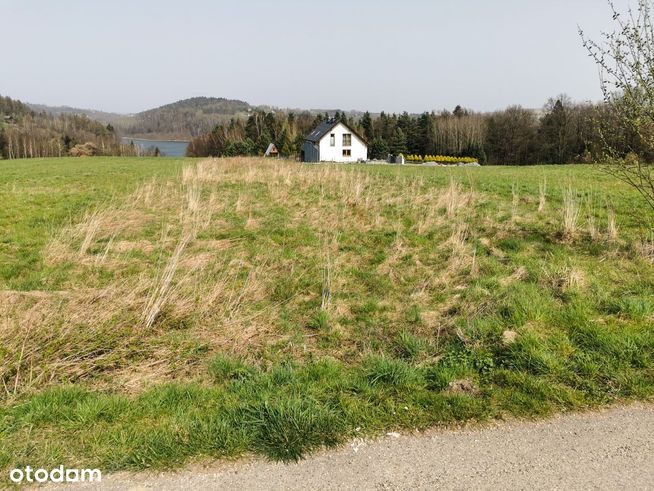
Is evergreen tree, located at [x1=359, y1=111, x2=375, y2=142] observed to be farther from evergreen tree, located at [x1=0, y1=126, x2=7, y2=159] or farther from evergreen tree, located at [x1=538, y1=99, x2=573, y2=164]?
evergreen tree, located at [x1=0, y1=126, x2=7, y2=159]

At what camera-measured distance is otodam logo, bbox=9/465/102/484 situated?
2.86 meters

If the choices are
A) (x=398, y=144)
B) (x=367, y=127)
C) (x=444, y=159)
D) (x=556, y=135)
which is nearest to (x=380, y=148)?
(x=398, y=144)

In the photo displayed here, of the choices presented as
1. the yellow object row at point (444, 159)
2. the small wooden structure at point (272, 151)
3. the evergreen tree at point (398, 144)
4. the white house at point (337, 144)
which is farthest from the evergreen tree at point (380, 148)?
the small wooden structure at point (272, 151)

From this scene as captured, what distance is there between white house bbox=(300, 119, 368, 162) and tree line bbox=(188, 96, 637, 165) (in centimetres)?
472

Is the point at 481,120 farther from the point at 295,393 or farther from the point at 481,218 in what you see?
the point at 295,393

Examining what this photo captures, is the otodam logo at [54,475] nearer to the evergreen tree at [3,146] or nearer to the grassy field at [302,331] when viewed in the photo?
the grassy field at [302,331]

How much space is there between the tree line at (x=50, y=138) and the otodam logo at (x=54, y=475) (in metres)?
90.3

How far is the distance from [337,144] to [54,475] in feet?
208

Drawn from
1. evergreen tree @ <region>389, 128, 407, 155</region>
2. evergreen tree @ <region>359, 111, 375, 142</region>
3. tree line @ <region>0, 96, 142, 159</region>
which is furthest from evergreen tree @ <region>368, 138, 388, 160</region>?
tree line @ <region>0, 96, 142, 159</region>

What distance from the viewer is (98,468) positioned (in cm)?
296

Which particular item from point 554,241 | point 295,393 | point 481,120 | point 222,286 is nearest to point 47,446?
point 295,393

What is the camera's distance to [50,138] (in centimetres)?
10406

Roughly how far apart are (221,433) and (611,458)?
10.2ft

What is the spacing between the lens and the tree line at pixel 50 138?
88562 millimetres
